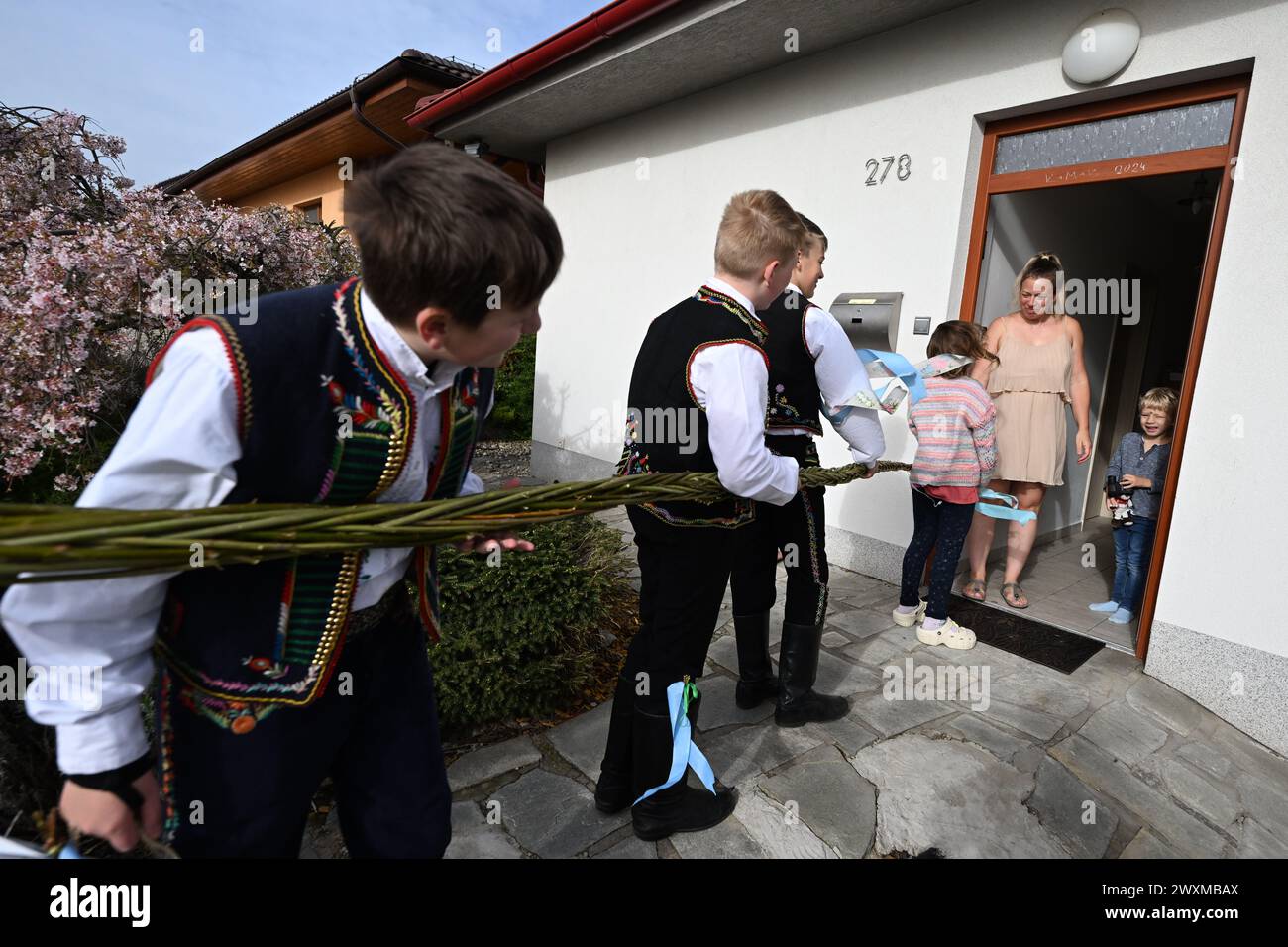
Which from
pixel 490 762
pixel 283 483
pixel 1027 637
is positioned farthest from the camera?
pixel 1027 637

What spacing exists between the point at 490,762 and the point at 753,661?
4.12 feet

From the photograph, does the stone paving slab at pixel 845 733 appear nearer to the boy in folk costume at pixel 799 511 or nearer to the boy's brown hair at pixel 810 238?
the boy in folk costume at pixel 799 511

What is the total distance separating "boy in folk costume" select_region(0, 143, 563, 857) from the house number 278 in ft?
14.0

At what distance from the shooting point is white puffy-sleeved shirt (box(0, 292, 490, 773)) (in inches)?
38.6

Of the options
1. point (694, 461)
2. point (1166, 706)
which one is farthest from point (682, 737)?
point (1166, 706)

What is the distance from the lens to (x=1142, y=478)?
4.30 meters

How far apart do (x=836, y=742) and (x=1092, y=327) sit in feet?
17.8

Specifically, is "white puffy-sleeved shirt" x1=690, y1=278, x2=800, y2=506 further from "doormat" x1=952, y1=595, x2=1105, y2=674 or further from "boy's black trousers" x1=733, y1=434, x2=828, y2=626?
"doormat" x1=952, y1=595, x2=1105, y2=674

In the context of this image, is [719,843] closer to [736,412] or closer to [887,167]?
[736,412]

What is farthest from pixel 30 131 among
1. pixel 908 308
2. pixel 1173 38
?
pixel 1173 38

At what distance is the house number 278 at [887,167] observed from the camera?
4.68 metres

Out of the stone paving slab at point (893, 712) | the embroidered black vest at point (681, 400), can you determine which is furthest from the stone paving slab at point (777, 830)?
the embroidered black vest at point (681, 400)

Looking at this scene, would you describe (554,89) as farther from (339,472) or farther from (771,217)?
(339,472)

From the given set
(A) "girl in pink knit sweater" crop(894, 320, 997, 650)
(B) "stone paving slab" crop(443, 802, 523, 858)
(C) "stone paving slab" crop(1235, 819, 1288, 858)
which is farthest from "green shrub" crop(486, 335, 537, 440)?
(C) "stone paving slab" crop(1235, 819, 1288, 858)
